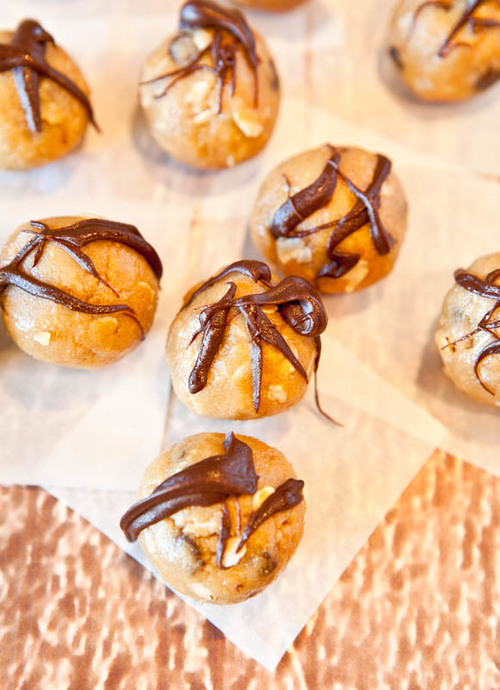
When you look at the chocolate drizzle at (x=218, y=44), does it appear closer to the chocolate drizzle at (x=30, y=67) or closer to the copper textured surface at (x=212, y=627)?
the chocolate drizzle at (x=30, y=67)

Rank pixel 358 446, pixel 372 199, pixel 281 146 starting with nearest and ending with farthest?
pixel 372 199, pixel 358 446, pixel 281 146

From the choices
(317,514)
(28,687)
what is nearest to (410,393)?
(317,514)

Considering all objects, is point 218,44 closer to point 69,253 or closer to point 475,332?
point 69,253

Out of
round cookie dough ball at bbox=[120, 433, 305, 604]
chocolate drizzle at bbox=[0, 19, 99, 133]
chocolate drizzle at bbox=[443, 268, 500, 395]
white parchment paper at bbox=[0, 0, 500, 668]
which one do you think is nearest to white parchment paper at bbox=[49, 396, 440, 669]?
white parchment paper at bbox=[0, 0, 500, 668]

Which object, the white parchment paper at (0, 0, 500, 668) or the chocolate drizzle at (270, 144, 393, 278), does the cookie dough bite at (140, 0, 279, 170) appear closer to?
the white parchment paper at (0, 0, 500, 668)

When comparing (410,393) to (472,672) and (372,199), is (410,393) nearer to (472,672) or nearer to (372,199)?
(372,199)

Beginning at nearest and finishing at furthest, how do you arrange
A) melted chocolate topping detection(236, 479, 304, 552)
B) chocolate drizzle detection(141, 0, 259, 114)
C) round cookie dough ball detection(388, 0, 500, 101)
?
1. melted chocolate topping detection(236, 479, 304, 552)
2. chocolate drizzle detection(141, 0, 259, 114)
3. round cookie dough ball detection(388, 0, 500, 101)

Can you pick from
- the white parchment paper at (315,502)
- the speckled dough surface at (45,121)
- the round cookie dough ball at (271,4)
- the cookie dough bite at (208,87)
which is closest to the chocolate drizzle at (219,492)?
the white parchment paper at (315,502)
